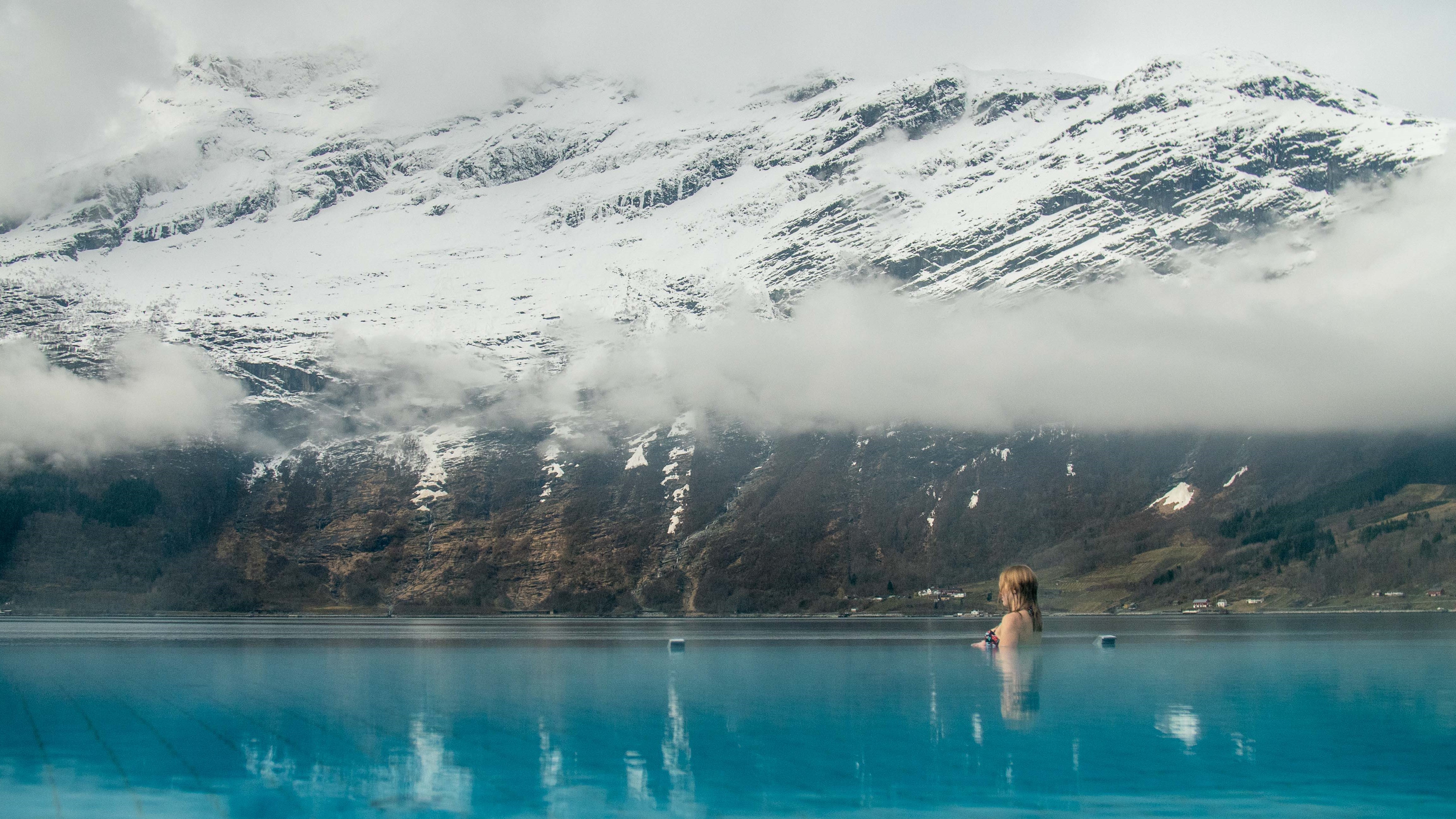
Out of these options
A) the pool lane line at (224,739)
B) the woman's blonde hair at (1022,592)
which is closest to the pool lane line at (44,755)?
the pool lane line at (224,739)

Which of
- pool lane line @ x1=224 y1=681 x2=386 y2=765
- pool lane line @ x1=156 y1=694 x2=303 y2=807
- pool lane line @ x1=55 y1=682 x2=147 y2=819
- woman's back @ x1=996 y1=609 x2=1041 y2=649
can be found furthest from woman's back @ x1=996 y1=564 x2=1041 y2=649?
pool lane line @ x1=224 y1=681 x2=386 y2=765

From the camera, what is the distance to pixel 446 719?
56781 mm

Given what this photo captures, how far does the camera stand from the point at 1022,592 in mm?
23547

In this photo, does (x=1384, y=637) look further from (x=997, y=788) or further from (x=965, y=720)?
(x=997, y=788)

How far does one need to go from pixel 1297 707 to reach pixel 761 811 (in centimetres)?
3673

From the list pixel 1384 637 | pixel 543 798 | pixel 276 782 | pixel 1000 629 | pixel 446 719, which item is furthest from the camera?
pixel 1384 637

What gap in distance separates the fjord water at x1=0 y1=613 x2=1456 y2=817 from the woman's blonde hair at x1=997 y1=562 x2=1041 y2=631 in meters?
1.00

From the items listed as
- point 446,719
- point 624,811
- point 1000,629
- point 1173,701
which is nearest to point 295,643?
point 446,719

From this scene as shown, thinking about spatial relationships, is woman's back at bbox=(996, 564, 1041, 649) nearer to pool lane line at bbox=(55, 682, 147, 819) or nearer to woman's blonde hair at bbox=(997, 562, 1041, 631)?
woman's blonde hair at bbox=(997, 562, 1041, 631)

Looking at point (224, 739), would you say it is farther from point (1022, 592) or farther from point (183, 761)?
point (1022, 592)

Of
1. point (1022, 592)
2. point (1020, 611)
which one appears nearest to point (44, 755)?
point (1020, 611)

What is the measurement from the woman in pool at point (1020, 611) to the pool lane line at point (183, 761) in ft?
74.0

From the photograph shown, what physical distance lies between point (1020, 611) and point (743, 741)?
26.4 meters

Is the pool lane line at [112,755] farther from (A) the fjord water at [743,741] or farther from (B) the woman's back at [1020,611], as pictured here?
(B) the woman's back at [1020,611]
